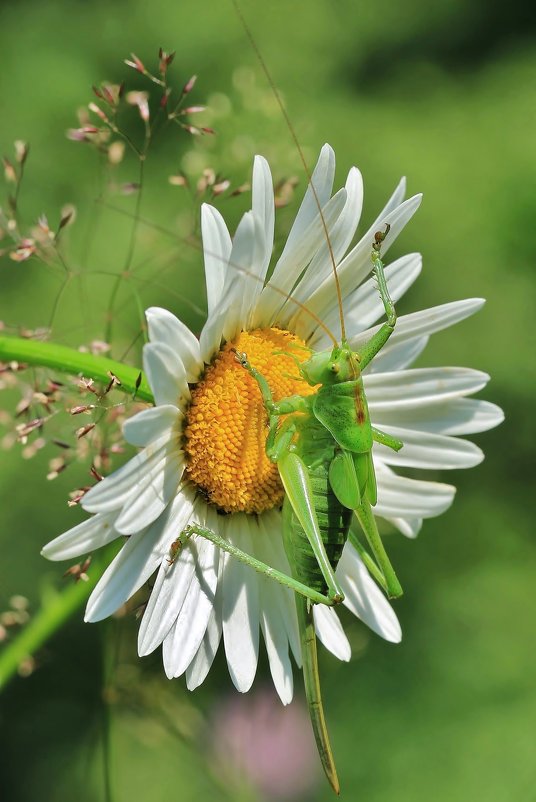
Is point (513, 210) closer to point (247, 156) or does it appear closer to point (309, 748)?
point (247, 156)

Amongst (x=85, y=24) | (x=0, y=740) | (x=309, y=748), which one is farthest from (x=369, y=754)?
(x=85, y=24)

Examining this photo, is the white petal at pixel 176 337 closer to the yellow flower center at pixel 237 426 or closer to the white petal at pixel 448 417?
the yellow flower center at pixel 237 426

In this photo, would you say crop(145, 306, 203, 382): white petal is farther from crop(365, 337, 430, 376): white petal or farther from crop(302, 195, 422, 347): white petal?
crop(365, 337, 430, 376): white petal

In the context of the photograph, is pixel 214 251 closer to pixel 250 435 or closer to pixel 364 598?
pixel 250 435

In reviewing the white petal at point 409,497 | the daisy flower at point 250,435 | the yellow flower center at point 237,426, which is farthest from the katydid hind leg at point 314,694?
the white petal at point 409,497

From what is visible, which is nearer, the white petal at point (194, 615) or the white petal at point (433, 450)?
the white petal at point (194, 615)

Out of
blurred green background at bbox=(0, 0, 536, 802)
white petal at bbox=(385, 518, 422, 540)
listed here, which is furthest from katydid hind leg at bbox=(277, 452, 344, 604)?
blurred green background at bbox=(0, 0, 536, 802)

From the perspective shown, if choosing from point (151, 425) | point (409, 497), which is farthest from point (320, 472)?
→ point (151, 425)
